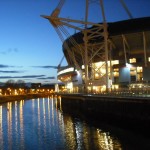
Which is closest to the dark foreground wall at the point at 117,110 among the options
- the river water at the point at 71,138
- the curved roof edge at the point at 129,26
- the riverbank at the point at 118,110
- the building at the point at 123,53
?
the riverbank at the point at 118,110

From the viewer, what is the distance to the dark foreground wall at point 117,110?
3778 centimetres

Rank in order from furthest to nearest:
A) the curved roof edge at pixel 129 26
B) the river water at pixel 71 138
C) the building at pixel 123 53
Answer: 1. the building at pixel 123 53
2. the curved roof edge at pixel 129 26
3. the river water at pixel 71 138

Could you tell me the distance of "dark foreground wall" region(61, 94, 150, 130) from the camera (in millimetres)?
37781

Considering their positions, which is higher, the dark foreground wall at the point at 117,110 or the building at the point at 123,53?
the building at the point at 123,53

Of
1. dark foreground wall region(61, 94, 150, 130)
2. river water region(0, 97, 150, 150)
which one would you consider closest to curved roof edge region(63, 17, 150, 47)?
dark foreground wall region(61, 94, 150, 130)

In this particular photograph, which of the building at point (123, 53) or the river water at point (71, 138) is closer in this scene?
the river water at point (71, 138)

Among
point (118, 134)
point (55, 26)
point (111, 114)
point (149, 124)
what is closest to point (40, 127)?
point (111, 114)

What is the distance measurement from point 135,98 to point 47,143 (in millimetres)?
11800

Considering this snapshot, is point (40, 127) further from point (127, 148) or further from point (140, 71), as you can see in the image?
point (140, 71)

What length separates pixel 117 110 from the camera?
145ft

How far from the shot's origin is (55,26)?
64.7m

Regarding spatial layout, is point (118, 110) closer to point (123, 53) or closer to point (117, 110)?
point (117, 110)

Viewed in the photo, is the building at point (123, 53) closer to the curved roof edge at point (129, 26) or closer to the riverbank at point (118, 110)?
the curved roof edge at point (129, 26)

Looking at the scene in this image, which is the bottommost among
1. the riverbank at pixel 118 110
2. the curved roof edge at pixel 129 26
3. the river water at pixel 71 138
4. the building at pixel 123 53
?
the river water at pixel 71 138
